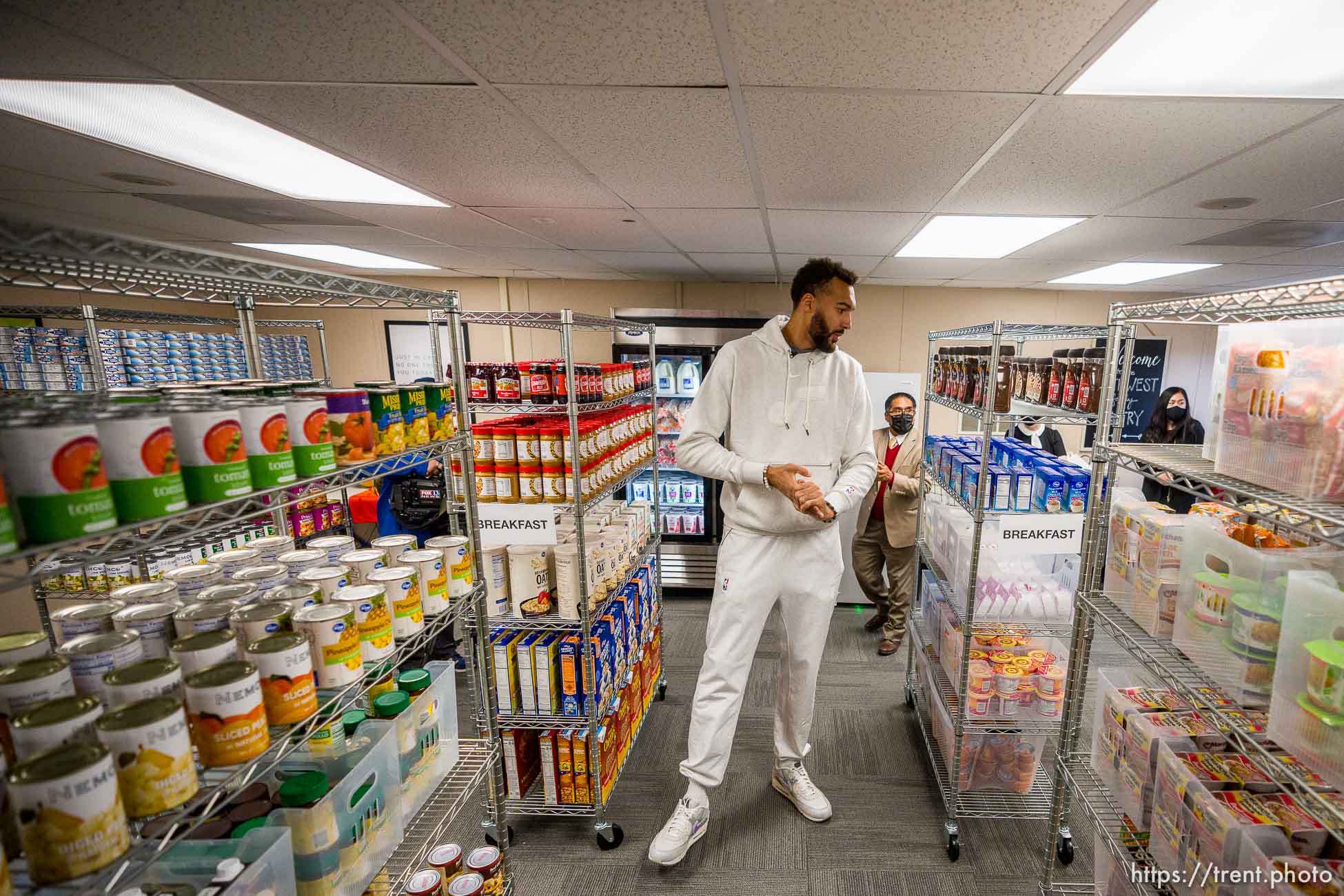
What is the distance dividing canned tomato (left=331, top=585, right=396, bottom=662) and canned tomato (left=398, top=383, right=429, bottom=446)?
1.24 ft

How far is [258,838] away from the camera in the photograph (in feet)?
3.30

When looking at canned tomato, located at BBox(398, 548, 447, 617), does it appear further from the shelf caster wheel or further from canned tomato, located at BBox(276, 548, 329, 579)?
the shelf caster wheel

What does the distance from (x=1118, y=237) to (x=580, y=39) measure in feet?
9.80

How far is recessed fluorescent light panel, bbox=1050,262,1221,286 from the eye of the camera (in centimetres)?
361

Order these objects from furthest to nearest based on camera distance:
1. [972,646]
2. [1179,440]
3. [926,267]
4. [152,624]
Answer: [1179,440] → [926,267] → [972,646] → [152,624]

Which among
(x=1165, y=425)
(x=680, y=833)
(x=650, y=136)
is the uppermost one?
(x=650, y=136)

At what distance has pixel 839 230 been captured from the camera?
271 centimetres

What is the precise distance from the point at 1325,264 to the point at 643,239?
→ 4.45 m

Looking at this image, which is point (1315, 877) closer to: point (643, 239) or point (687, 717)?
point (687, 717)

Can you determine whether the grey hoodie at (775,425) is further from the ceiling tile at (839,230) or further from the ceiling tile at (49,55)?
the ceiling tile at (49,55)

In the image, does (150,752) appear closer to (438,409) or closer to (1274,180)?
(438,409)

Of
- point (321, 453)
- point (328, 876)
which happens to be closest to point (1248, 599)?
point (321, 453)

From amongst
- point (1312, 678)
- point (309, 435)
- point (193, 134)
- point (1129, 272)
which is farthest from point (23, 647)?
point (1129, 272)

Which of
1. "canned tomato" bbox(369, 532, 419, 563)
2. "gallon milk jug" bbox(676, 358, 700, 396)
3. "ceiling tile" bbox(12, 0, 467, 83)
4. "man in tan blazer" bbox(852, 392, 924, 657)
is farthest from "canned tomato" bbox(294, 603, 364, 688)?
"gallon milk jug" bbox(676, 358, 700, 396)
